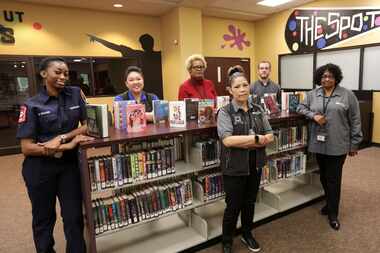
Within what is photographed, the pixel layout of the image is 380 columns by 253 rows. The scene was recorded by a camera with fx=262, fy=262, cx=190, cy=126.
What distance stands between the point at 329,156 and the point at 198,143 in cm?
128

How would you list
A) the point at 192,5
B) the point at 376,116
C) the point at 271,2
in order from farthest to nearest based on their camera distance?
the point at 271,2 → the point at 192,5 → the point at 376,116

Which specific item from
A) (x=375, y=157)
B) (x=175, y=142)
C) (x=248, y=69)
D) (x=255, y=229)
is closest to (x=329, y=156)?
(x=255, y=229)

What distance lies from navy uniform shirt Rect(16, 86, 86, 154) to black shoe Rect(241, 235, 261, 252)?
170 cm

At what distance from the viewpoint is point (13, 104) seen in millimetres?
5535

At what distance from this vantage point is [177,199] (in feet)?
7.34

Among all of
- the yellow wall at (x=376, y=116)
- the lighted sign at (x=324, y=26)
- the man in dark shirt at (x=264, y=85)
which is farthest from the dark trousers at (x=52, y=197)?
the lighted sign at (x=324, y=26)

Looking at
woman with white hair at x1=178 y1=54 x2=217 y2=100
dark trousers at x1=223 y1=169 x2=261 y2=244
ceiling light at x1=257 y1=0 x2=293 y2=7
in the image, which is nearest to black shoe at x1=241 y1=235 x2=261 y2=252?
dark trousers at x1=223 y1=169 x2=261 y2=244

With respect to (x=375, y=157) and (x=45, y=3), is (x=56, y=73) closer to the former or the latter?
(x=45, y=3)

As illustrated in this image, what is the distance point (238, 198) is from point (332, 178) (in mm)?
1101

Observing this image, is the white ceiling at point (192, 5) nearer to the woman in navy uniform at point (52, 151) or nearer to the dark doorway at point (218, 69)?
the dark doorway at point (218, 69)

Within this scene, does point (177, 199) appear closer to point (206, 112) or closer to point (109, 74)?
point (206, 112)

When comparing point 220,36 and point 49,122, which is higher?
point 220,36

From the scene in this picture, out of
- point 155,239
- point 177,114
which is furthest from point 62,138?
point 155,239

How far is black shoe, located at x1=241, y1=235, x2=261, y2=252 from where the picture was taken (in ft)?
7.35
